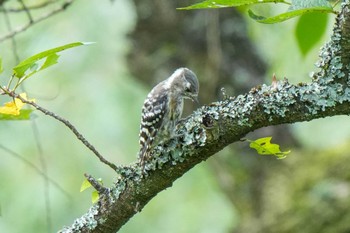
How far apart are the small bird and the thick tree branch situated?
0.79m

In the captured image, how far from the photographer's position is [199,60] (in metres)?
4.89

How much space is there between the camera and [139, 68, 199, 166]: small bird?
3315 millimetres

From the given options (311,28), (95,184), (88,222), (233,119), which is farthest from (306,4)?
(88,222)

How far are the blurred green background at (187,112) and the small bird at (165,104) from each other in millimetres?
453

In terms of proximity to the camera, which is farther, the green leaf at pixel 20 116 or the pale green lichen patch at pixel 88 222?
the pale green lichen patch at pixel 88 222

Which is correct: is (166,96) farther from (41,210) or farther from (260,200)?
(41,210)

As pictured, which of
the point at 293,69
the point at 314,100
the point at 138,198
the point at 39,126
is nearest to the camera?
the point at 314,100

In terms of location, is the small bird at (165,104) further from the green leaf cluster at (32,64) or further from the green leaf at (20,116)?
the green leaf cluster at (32,64)

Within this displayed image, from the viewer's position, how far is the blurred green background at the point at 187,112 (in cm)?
426

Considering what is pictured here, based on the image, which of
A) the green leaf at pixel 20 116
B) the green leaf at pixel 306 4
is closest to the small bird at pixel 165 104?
the green leaf at pixel 20 116

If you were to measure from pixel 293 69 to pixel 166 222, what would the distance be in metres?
3.47

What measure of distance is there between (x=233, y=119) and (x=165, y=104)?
1.55 m

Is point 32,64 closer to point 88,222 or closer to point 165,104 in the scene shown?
point 88,222

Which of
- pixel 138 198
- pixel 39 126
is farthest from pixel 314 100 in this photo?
pixel 39 126
